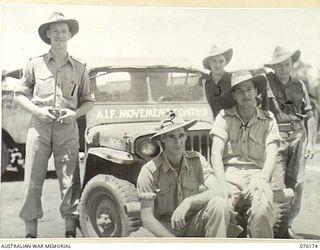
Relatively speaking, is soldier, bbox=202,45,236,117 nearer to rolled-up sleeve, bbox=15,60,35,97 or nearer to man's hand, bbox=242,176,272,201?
man's hand, bbox=242,176,272,201

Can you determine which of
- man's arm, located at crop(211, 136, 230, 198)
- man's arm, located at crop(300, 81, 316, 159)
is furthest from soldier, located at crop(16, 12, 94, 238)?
man's arm, located at crop(300, 81, 316, 159)

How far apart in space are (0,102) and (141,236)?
23.1 inches

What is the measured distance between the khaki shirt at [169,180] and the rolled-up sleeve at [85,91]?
265 mm

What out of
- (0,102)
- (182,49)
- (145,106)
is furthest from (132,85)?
(0,102)

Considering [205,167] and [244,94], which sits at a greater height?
[244,94]

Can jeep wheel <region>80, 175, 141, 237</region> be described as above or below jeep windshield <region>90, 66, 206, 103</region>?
below

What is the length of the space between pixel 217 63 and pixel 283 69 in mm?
208

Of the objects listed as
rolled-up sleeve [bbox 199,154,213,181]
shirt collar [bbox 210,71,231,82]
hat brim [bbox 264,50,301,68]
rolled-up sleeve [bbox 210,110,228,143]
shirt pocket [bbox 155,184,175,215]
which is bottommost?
shirt pocket [bbox 155,184,175,215]

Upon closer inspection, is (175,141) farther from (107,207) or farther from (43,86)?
(43,86)

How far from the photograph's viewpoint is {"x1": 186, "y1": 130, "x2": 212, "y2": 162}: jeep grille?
158 cm

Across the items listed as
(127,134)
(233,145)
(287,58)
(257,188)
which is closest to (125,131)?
(127,134)

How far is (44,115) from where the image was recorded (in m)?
1.55

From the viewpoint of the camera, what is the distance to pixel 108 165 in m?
1.54

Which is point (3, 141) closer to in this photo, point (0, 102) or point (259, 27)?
point (0, 102)
